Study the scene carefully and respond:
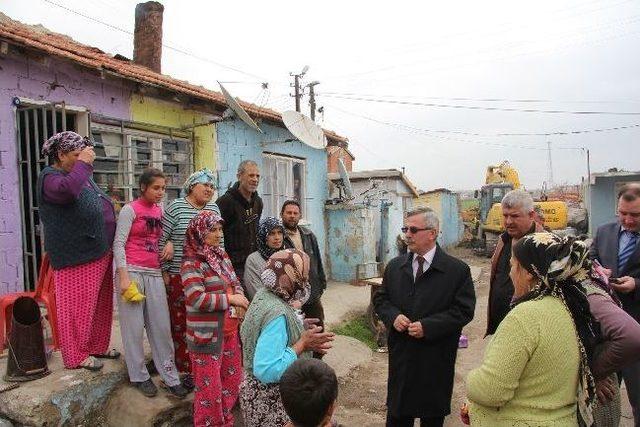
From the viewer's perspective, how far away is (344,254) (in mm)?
10969

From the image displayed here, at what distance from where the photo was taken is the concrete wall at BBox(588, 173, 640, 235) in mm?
16703

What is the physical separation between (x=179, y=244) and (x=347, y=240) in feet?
24.1

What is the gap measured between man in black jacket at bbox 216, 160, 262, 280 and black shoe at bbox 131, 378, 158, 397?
3.86 ft

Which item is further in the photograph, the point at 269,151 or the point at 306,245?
the point at 269,151

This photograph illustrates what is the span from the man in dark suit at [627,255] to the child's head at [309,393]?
243 centimetres

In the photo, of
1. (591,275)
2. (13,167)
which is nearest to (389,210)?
(13,167)

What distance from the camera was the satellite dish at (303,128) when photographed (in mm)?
7496

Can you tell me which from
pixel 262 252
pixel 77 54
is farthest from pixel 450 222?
pixel 262 252

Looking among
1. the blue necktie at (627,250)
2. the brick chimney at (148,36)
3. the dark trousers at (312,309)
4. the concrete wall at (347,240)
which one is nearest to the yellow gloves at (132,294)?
the dark trousers at (312,309)

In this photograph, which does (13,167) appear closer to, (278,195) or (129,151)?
(129,151)

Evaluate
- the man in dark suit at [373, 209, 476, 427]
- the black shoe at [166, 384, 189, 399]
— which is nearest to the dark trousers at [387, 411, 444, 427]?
the man in dark suit at [373, 209, 476, 427]

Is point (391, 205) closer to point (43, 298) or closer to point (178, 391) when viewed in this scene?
point (178, 391)

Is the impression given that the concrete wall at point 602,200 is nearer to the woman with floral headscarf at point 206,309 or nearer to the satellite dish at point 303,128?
the satellite dish at point 303,128

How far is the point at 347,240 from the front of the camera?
35.7ft
